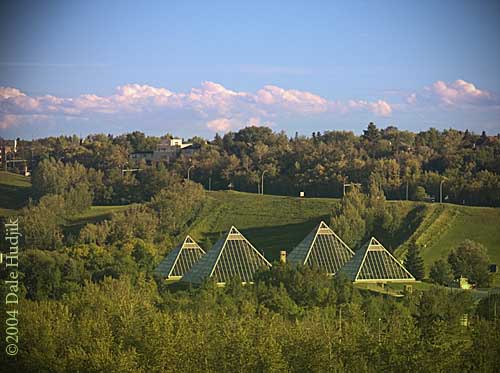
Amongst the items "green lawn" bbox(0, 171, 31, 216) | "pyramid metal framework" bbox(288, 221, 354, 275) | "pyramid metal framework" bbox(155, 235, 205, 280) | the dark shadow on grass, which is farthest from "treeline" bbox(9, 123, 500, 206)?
"pyramid metal framework" bbox(155, 235, 205, 280)

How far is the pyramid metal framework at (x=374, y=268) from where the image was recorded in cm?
5147

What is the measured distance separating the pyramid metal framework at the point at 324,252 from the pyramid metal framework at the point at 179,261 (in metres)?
5.29

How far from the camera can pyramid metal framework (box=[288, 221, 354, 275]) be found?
179 ft

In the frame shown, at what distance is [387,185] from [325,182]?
6562 millimetres

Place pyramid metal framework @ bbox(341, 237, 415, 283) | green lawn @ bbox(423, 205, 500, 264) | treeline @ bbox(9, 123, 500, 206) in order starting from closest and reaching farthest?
pyramid metal framework @ bbox(341, 237, 415, 283) → green lawn @ bbox(423, 205, 500, 264) → treeline @ bbox(9, 123, 500, 206)

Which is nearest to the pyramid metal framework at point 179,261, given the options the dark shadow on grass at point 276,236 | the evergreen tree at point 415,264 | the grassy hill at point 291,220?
the grassy hill at point 291,220

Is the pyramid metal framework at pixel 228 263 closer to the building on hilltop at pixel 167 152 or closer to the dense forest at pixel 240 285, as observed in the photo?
the dense forest at pixel 240 285

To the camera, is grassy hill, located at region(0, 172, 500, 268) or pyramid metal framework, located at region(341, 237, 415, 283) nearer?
pyramid metal framework, located at region(341, 237, 415, 283)

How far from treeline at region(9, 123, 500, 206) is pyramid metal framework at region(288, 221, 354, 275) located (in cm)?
2134

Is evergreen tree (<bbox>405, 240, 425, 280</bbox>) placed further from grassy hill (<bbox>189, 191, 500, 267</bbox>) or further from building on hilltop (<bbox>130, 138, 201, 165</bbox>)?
building on hilltop (<bbox>130, 138, 201, 165</bbox>)

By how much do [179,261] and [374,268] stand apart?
35.4ft

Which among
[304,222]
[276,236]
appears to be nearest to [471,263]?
[276,236]

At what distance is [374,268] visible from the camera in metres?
51.9

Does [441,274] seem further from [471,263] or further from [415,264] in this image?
[415,264]
